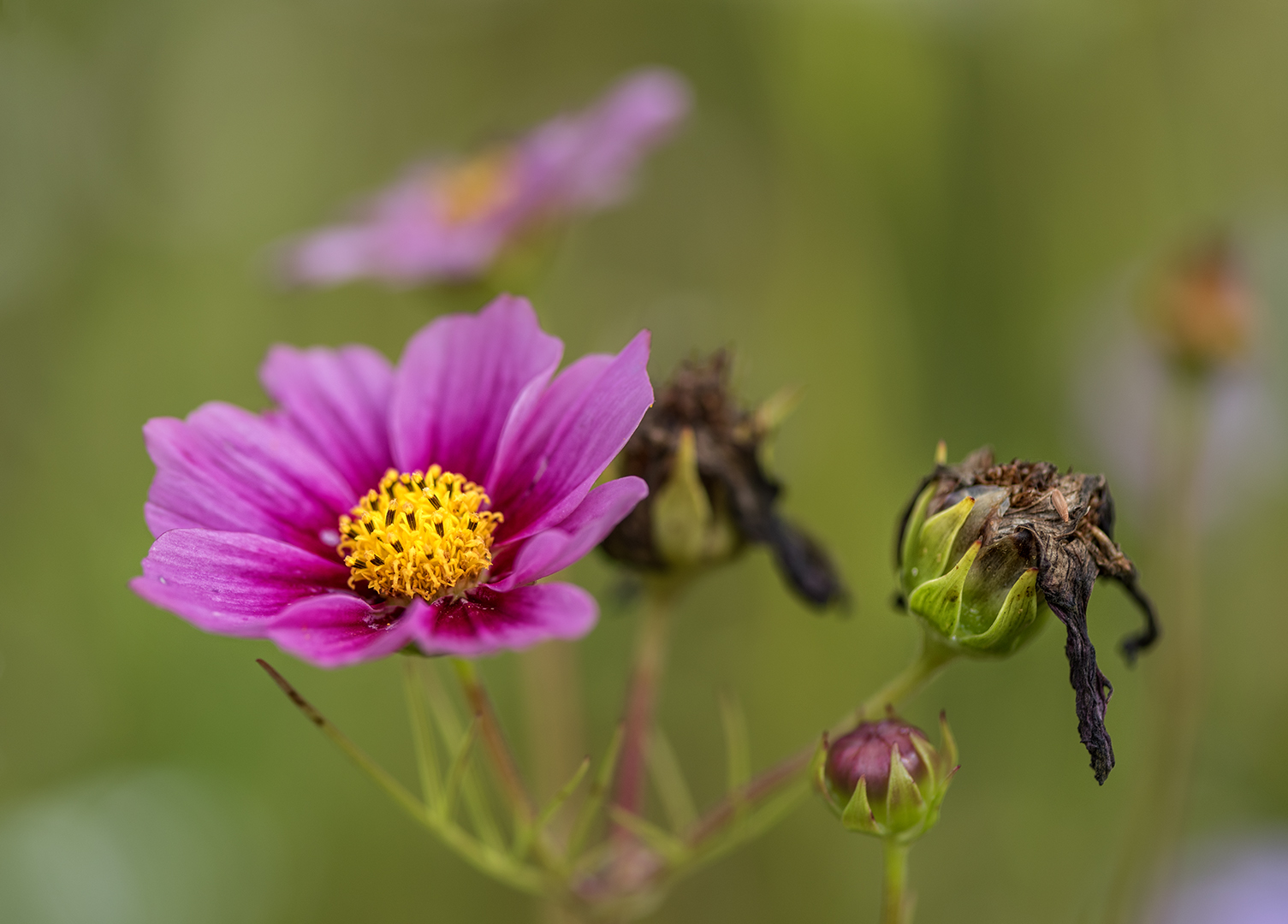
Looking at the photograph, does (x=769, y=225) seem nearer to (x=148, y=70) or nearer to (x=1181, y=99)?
(x=1181, y=99)

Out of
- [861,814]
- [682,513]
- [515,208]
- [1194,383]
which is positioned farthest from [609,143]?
[861,814]

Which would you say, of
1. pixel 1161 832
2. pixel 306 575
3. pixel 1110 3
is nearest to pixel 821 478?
pixel 1161 832

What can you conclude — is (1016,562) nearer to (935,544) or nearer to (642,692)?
(935,544)

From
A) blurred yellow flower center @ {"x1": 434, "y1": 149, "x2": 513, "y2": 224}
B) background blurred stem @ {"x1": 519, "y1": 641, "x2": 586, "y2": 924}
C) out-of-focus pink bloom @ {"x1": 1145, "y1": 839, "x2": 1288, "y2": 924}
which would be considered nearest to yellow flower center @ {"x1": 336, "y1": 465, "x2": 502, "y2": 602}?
background blurred stem @ {"x1": 519, "y1": 641, "x2": 586, "y2": 924}

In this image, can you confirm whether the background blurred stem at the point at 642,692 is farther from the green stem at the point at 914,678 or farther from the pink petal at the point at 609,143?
the pink petal at the point at 609,143

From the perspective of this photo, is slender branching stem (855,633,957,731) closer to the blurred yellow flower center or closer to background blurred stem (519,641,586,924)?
background blurred stem (519,641,586,924)
